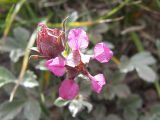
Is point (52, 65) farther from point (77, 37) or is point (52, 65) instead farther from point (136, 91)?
point (136, 91)

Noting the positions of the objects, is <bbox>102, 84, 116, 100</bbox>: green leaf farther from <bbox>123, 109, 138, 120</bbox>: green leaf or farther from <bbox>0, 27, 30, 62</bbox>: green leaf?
<bbox>0, 27, 30, 62</bbox>: green leaf

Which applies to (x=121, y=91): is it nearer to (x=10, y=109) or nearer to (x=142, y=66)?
(x=142, y=66)

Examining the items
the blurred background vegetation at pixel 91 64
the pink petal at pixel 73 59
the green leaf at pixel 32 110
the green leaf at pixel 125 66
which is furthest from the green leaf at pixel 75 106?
the pink petal at pixel 73 59

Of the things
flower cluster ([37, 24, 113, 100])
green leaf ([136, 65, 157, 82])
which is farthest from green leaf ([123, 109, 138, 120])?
flower cluster ([37, 24, 113, 100])

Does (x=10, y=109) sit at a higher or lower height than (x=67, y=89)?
lower

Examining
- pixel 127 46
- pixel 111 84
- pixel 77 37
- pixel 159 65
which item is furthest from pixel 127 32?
pixel 77 37

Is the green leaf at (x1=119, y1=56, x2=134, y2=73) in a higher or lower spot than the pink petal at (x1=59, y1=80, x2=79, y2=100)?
lower

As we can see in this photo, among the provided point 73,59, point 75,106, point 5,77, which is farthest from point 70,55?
point 5,77
